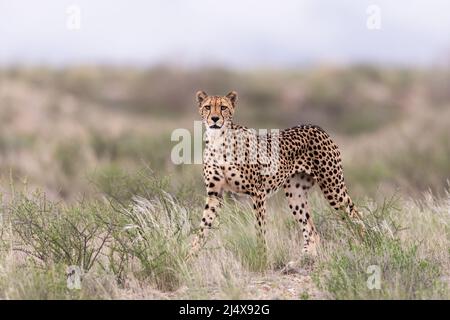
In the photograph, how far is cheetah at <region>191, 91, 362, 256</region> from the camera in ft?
26.2

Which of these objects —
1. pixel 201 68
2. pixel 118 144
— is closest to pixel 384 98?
pixel 201 68

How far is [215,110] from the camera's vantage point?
779cm

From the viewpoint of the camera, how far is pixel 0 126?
1031 inches

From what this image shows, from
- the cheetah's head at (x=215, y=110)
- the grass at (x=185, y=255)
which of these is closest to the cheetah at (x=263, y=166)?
the cheetah's head at (x=215, y=110)

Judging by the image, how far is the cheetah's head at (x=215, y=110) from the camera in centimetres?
779

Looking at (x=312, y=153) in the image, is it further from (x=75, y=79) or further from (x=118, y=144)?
(x=75, y=79)

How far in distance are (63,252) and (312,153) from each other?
105 inches

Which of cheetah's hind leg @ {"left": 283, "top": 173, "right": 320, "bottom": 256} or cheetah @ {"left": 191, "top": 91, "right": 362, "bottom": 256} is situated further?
cheetah's hind leg @ {"left": 283, "top": 173, "right": 320, "bottom": 256}

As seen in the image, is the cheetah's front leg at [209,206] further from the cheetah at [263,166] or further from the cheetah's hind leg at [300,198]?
the cheetah's hind leg at [300,198]

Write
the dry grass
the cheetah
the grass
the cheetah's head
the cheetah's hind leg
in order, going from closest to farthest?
the grass
the dry grass
the cheetah's head
the cheetah
the cheetah's hind leg

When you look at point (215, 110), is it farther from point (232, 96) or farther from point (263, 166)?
point (263, 166)

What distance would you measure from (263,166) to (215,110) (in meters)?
0.81

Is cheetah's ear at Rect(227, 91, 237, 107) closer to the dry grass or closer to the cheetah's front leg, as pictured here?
the cheetah's front leg

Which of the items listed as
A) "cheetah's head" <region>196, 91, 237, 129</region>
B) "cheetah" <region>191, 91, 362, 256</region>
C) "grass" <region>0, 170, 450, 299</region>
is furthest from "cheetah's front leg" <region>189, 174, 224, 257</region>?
"cheetah's head" <region>196, 91, 237, 129</region>
